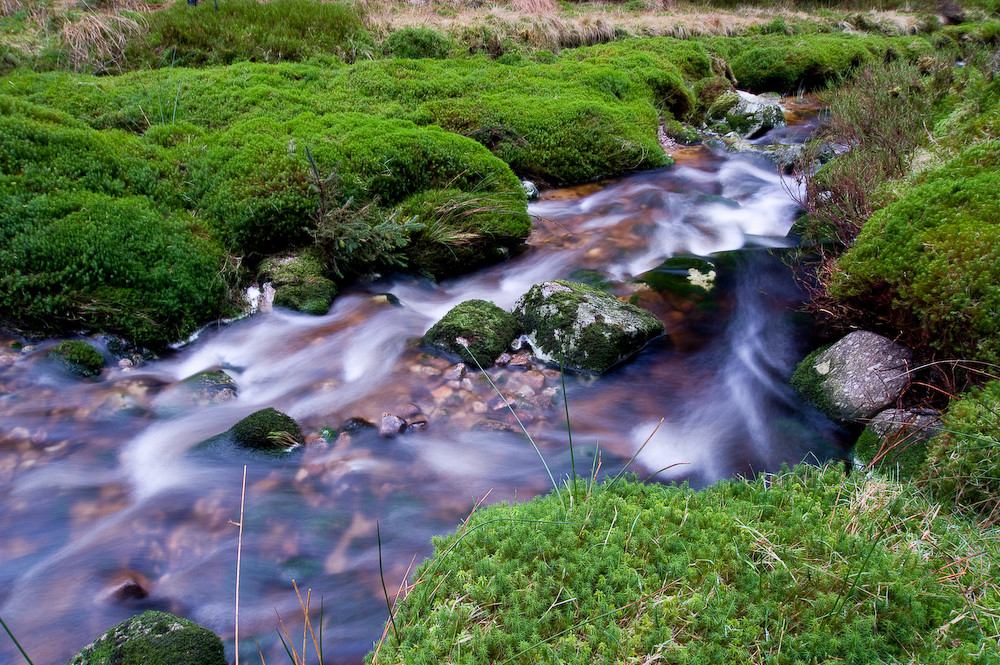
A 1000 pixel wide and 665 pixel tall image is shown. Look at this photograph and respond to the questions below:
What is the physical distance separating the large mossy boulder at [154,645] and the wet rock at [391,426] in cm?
196

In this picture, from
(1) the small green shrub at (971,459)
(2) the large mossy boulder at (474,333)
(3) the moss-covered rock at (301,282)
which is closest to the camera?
(1) the small green shrub at (971,459)

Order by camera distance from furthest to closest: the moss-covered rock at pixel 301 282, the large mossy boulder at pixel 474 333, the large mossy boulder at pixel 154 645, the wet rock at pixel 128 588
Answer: the moss-covered rock at pixel 301 282
the large mossy boulder at pixel 474 333
the wet rock at pixel 128 588
the large mossy boulder at pixel 154 645

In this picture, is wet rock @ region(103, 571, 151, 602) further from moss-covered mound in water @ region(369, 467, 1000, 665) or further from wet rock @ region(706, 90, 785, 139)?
wet rock @ region(706, 90, 785, 139)

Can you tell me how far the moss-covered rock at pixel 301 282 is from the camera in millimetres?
6219

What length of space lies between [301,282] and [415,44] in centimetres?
738

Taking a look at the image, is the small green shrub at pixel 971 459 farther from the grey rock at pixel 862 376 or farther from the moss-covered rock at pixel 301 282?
the moss-covered rock at pixel 301 282

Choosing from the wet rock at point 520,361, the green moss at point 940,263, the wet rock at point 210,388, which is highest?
the green moss at point 940,263

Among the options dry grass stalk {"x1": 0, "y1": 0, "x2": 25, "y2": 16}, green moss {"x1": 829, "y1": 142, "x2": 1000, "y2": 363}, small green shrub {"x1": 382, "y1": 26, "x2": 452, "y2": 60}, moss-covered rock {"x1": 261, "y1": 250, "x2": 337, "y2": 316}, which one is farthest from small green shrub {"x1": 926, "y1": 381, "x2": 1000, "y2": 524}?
dry grass stalk {"x1": 0, "y1": 0, "x2": 25, "y2": 16}

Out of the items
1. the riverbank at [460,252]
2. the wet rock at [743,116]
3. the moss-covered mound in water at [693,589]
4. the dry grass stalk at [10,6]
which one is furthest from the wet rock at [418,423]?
the dry grass stalk at [10,6]

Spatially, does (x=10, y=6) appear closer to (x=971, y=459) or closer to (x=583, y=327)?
(x=583, y=327)

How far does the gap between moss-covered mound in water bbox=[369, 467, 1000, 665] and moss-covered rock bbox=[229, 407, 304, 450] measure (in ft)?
7.15

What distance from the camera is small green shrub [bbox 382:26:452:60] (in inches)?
448

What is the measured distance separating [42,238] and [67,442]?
222cm

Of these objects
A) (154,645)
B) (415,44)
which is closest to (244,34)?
(415,44)
